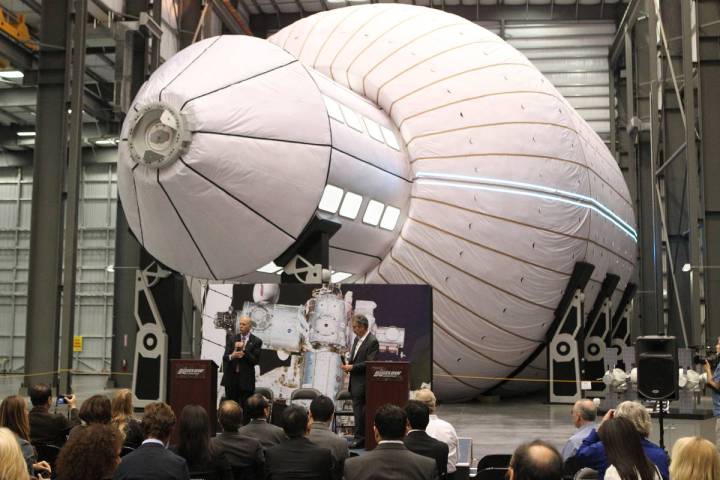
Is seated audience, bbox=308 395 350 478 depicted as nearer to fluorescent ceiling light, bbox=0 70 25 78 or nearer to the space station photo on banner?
the space station photo on banner

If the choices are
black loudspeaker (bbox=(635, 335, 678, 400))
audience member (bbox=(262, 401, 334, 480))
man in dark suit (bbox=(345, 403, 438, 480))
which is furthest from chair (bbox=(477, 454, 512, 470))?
black loudspeaker (bbox=(635, 335, 678, 400))

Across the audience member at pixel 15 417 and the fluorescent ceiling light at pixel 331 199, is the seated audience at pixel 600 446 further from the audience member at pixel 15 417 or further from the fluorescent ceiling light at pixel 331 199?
the fluorescent ceiling light at pixel 331 199

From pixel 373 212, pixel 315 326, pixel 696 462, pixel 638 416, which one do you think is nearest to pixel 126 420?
pixel 638 416

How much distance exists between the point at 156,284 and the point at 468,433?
569 centimetres

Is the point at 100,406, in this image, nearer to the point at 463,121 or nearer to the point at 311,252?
the point at 311,252

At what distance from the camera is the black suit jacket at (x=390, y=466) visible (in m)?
5.10

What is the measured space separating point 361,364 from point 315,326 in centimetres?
193

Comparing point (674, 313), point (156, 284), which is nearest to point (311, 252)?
point (156, 284)

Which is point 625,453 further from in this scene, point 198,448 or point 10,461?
point 10,461

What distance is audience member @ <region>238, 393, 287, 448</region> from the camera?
709cm

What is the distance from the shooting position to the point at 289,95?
486 inches

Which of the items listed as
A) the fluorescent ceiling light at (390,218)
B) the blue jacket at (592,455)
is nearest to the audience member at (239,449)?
the blue jacket at (592,455)

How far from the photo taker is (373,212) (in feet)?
46.3

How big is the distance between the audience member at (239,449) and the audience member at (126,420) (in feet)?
2.57
